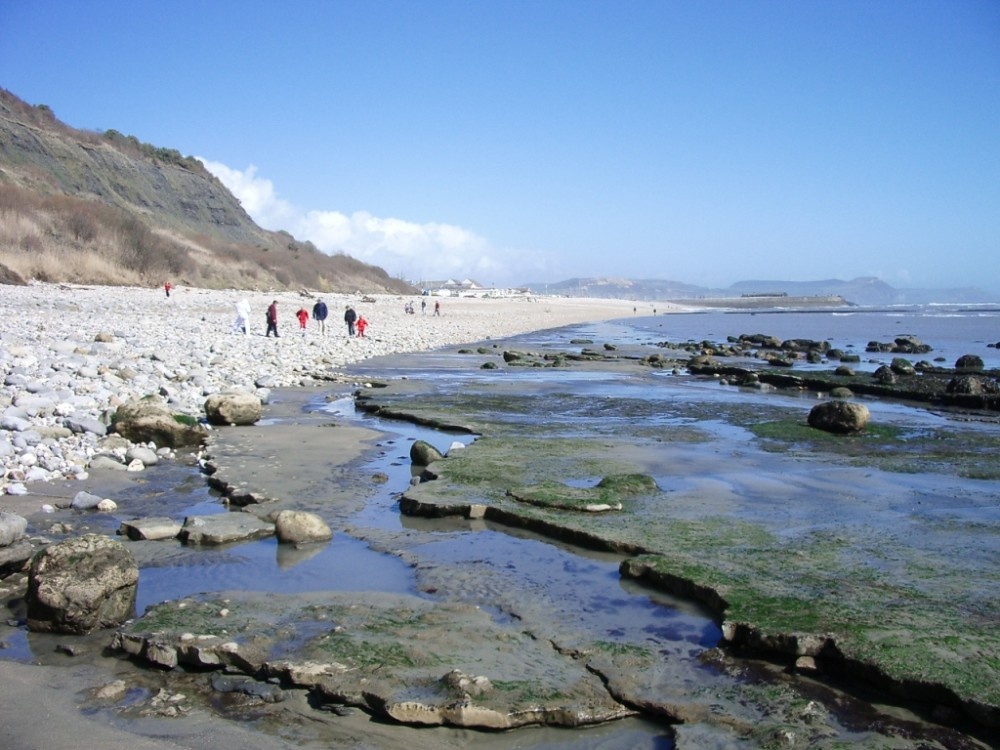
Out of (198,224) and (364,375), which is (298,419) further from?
(198,224)

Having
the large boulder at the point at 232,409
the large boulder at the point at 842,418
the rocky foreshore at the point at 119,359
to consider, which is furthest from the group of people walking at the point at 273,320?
the large boulder at the point at 842,418

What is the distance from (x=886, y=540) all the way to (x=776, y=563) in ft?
4.90

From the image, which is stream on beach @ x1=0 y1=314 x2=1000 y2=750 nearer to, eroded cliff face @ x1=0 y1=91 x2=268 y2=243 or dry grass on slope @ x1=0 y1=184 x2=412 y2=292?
dry grass on slope @ x1=0 y1=184 x2=412 y2=292

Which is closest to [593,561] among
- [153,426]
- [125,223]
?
[153,426]

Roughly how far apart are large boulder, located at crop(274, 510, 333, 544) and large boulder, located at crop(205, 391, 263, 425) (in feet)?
17.7

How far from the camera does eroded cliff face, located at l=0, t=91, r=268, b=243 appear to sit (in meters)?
55.8

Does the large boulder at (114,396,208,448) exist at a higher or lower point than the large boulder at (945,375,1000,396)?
higher

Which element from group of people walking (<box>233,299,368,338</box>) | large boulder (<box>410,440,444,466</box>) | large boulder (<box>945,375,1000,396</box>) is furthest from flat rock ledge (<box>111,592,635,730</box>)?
group of people walking (<box>233,299,368,338</box>)

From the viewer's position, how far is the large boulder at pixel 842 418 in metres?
13.7

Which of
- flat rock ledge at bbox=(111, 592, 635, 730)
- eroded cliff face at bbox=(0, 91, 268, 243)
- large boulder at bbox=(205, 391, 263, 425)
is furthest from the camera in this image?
eroded cliff face at bbox=(0, 91, 268, 243)

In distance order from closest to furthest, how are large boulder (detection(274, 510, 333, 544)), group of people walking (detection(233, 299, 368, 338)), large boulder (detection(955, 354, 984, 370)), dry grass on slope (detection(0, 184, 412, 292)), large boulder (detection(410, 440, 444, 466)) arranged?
large boulder (detection(274, 510, 333, 544)) → large boulder (detection(410, 440, 444, 466)) → group of people walking (detection(233, 299, 368, 338)) → large boulder (detection(955, 354, 984, 370)) → dry grass on slope (detection(0, 184, 412, 292))

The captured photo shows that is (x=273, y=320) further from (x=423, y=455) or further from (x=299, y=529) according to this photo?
(x=299, y=529)

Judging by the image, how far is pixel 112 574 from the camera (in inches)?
210

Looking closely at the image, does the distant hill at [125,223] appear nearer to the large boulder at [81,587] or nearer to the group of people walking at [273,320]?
the group of people walking at [273,320]
